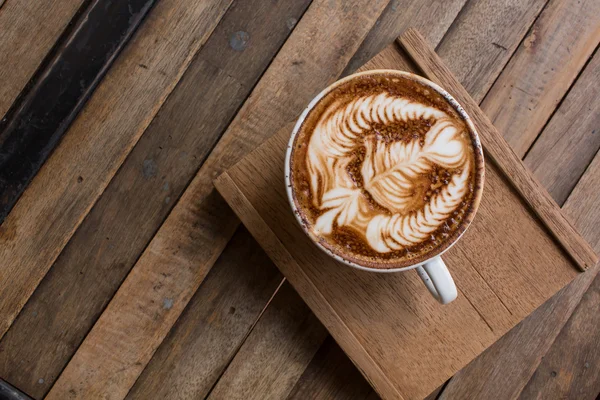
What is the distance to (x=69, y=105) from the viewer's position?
0.91 metres

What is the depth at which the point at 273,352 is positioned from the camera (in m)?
0.94

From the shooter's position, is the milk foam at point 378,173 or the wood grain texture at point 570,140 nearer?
the milk foam at point 378,173

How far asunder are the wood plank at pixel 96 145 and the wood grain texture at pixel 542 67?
536mm

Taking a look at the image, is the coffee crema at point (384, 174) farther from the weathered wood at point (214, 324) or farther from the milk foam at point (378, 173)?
the weathered wood at point (214, 324)

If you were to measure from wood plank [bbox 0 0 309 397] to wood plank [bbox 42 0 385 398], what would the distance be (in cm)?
2

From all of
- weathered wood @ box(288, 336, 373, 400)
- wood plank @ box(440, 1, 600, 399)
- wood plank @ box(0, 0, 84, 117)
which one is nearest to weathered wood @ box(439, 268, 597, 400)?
wood plank @ box(440, 1, 600, 399)

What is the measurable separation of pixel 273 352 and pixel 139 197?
35cm

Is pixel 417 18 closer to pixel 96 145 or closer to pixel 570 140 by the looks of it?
pixel 570 140

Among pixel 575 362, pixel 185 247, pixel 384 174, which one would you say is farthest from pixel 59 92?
pixel 575 362

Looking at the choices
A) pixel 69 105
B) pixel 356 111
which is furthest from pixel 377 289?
pixel 69 105

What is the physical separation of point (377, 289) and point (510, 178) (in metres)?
0.26

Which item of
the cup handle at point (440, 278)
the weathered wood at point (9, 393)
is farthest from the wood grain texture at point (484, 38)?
the weathered wood at point (9, 393)

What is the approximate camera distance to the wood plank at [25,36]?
916 millimetres

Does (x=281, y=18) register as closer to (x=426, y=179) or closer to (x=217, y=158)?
(x=217, y=158)
